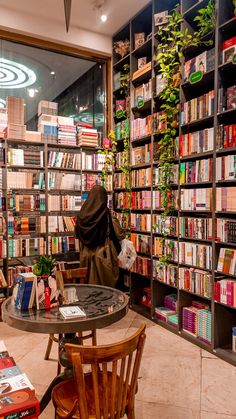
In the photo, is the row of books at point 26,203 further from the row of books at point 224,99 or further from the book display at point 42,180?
the row of books at point 224,99

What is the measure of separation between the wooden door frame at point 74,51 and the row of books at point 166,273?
7.75 ft

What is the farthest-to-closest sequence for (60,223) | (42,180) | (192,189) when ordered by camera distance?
(60,223), (42,180), (192,189)

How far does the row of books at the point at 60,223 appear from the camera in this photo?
4.37 meters

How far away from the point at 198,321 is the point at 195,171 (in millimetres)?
1492

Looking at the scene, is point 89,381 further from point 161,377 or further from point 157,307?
point 157,307

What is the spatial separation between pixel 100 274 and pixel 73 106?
2.57 meters

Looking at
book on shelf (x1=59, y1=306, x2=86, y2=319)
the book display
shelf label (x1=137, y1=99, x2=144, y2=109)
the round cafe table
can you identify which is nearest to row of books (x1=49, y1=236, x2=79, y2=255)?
the book display

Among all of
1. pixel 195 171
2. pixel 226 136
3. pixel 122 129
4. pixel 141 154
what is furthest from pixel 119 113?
pixel 226 136

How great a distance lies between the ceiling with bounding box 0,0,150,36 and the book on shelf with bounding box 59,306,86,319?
3.62m

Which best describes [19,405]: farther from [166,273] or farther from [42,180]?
[42,180]

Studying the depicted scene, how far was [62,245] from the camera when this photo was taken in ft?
14.6

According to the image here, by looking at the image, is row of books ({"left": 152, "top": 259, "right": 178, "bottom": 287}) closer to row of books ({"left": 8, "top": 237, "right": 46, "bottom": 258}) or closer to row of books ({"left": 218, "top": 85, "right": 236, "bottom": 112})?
row of books ({"left": 8, "top": 237, "right": 46, "bottom": 258})

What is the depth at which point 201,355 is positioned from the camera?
3.01 meters

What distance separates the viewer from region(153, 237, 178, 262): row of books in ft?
11.6
